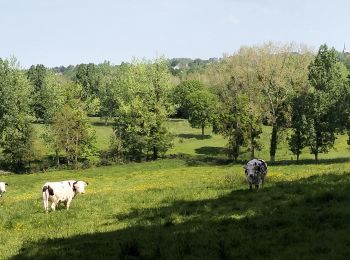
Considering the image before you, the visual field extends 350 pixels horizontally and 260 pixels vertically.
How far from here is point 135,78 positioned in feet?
268

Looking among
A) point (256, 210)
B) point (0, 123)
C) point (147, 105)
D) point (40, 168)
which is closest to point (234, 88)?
point (147, 105)

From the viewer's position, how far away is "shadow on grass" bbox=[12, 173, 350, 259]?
480 inches

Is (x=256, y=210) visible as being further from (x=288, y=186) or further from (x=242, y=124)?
(x=242, y=124)

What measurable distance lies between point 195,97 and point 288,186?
322 ft

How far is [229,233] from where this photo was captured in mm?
14531

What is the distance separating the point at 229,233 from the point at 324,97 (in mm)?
51751

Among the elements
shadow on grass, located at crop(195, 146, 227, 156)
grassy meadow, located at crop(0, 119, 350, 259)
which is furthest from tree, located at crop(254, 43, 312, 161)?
grassy meadow, located at crop(0, 119, 350, 259)

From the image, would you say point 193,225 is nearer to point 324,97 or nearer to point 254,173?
point 254,173

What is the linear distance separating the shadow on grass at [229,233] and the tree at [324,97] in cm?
4324

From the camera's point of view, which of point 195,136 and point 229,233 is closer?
point 229,233

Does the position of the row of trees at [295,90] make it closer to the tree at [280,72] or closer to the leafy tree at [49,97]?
the tree at [280,72]

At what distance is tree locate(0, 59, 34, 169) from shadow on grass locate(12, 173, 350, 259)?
6398cm

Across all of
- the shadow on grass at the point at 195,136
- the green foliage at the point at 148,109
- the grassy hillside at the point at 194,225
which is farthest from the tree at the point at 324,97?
the shadow on grass at the point at 195,136

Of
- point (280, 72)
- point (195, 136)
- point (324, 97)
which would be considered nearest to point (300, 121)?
point (324, 97)
